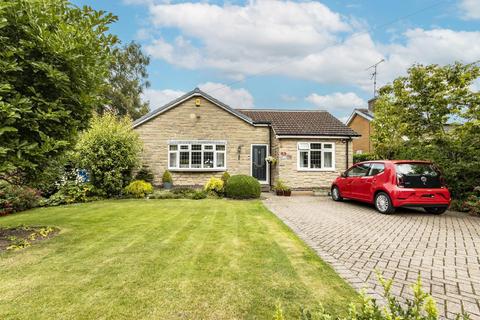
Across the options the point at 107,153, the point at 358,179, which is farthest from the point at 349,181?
the point at 107,153

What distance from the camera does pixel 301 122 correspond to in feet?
59.0

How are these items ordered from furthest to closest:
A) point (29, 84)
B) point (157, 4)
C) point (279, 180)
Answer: point (279, 180) → point (157, 4) → point (29, 84)

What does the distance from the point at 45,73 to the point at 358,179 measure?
10.6m

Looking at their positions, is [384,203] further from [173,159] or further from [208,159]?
[173,159]

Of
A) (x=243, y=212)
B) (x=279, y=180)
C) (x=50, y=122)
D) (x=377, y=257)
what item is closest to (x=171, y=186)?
(x=279, y=180)

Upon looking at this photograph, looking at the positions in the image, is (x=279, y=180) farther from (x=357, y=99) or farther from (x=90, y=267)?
(x=357, y=99)

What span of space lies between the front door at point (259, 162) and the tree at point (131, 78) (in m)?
20.2

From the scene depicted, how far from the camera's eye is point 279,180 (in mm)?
15602

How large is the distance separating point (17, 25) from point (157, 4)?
866cm

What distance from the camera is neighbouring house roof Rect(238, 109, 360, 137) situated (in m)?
16.5

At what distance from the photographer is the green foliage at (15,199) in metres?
9.98

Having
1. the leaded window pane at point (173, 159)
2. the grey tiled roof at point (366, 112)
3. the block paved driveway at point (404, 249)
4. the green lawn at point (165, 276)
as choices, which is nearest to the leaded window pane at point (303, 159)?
the block paved driveway at point (404, 249)

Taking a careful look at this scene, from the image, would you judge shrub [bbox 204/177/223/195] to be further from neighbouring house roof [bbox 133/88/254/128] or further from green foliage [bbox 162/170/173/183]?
neighbouring house roof [bbox 133/88/254/128]

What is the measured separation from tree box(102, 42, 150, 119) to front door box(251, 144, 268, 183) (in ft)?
66.1
